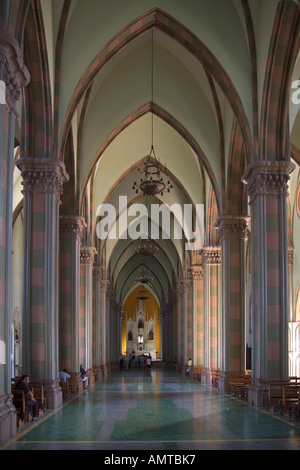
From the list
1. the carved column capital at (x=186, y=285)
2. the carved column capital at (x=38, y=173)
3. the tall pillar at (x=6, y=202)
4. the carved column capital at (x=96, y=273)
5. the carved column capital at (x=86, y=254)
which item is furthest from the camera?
the carved column capital at (x=186, y=285)

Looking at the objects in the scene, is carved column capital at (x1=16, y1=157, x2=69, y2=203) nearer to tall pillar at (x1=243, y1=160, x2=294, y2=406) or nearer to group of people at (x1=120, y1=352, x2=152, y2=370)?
tall pillar at (x1=243, y1=160, x2=294, y2=406)

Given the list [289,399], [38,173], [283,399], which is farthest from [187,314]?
[283,399]

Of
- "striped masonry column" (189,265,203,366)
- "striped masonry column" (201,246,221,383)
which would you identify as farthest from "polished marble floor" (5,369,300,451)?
"striped masonry column" (189,265,203,366)

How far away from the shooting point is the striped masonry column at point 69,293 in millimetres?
18703

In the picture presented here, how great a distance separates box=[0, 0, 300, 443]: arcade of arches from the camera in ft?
44.6

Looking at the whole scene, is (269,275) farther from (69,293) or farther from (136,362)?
(136,362)

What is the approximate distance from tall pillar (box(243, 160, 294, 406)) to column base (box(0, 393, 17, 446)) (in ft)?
22.6

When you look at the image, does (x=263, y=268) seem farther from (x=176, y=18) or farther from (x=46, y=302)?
(x=176, y=18)

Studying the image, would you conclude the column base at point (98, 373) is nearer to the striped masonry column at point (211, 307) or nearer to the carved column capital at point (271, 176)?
the striped masonry column at point (211, 307)

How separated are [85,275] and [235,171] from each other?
7.65m

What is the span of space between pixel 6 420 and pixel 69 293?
989 centimetres

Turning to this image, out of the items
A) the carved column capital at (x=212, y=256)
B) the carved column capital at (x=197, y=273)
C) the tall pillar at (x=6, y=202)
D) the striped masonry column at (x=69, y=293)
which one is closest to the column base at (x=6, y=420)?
the tall pillar at (x=6, y=202)

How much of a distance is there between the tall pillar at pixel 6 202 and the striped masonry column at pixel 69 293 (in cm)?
920
